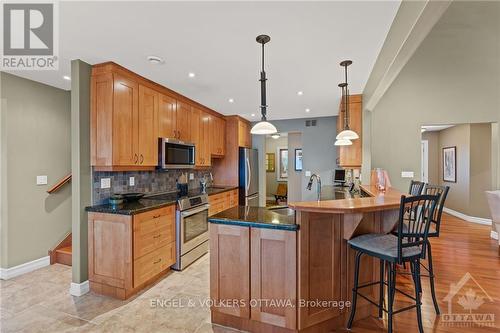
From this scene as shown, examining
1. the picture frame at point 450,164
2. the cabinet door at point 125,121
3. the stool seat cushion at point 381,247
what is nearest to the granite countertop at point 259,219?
the stool seat cushion at point 381,247

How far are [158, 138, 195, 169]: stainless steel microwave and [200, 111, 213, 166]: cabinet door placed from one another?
1.53 ft

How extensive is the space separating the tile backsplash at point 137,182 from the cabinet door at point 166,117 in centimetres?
66

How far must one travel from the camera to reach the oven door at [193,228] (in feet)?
10.3

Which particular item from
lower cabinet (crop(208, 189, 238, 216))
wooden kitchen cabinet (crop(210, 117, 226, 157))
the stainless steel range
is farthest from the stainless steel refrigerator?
the stainless steel range

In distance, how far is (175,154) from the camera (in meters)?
3.57

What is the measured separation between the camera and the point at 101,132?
8.61ft

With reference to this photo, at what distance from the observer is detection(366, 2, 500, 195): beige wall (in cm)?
446

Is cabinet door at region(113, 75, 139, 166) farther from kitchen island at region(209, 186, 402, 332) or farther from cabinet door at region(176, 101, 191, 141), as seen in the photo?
kitchen island at region(209, 186, 402, 332)

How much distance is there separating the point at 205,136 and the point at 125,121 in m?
1.86

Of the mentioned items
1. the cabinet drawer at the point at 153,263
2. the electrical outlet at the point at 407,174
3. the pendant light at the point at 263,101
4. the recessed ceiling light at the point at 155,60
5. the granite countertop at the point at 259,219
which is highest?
the recessed ceiling light at the point at 155,60

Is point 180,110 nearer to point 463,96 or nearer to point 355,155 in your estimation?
point 355,155

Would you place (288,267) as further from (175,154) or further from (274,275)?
(175,154)

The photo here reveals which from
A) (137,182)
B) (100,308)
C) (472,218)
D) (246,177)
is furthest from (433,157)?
(100,308)

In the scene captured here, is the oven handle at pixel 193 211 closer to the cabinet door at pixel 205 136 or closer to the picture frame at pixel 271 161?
the cabinet door at pixel 205 136
